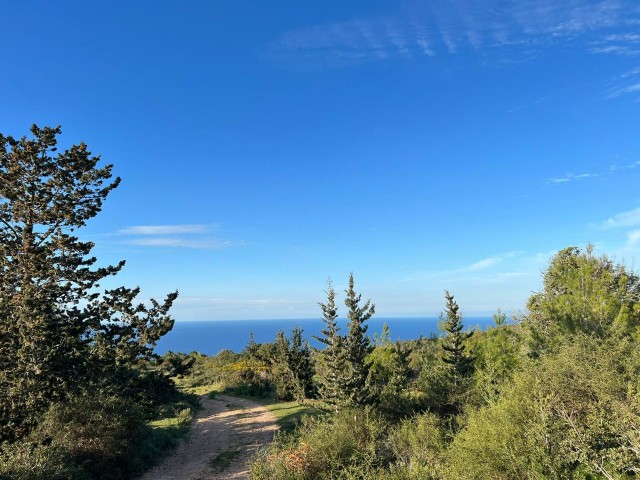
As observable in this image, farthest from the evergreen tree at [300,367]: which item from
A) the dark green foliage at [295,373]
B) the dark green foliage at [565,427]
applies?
the dark green foliage at [565,427]

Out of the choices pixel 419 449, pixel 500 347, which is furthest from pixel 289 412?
pixel 500 347

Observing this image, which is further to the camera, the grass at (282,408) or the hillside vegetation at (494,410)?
the grass at (282,408)

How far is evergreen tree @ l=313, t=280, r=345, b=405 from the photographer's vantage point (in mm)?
23250

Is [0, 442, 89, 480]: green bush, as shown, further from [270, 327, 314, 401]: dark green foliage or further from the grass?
[270, 327, 314, 401]: dark green foliage

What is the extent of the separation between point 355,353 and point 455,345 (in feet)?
31.4

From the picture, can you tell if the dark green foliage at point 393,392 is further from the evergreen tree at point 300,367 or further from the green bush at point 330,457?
the evergreen tree at point 300,367

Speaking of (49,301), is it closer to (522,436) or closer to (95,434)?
(95,434)

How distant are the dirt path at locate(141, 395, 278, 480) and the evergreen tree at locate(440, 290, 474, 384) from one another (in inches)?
535

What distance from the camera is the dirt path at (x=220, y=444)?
17984 mm

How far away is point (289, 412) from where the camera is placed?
95.2 ft

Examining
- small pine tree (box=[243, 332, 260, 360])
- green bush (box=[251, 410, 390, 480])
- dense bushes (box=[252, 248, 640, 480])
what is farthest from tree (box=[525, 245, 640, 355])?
small pine tree (box=[243, 332, 260, 360])

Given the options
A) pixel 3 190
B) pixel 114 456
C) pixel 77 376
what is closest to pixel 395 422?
pixel 114 456

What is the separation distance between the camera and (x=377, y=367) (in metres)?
37.1

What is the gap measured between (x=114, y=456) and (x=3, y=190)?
14.0m
